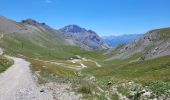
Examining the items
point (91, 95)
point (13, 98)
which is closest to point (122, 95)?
point (91, 95)

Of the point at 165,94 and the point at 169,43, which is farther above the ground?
the point at 169,43

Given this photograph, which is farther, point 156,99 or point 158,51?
point 158,51

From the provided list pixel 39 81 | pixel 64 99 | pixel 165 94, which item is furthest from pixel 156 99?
pixel 39 81

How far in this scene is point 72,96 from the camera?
36188 millimetres

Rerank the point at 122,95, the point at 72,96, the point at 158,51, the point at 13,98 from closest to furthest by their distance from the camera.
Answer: the point at 13,98
the point at 72,96
the point at 122,95
the point at 158,51

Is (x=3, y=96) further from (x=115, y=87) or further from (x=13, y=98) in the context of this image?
(x=115, y=87)

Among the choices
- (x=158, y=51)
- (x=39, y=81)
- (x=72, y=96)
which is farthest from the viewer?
(x=158, y=51)

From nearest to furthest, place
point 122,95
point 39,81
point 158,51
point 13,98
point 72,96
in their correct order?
point 13,98 → point 72,96 → point 122,95 → point 39,81 → point 158,51

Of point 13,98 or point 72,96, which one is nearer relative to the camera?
point 13,98

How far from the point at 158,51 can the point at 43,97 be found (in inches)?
5457

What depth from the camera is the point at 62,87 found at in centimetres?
4306

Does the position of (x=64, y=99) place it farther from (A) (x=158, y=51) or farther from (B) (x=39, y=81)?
(A) (x=158, y=51)

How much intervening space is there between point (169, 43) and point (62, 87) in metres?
136

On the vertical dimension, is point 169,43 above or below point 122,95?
above
